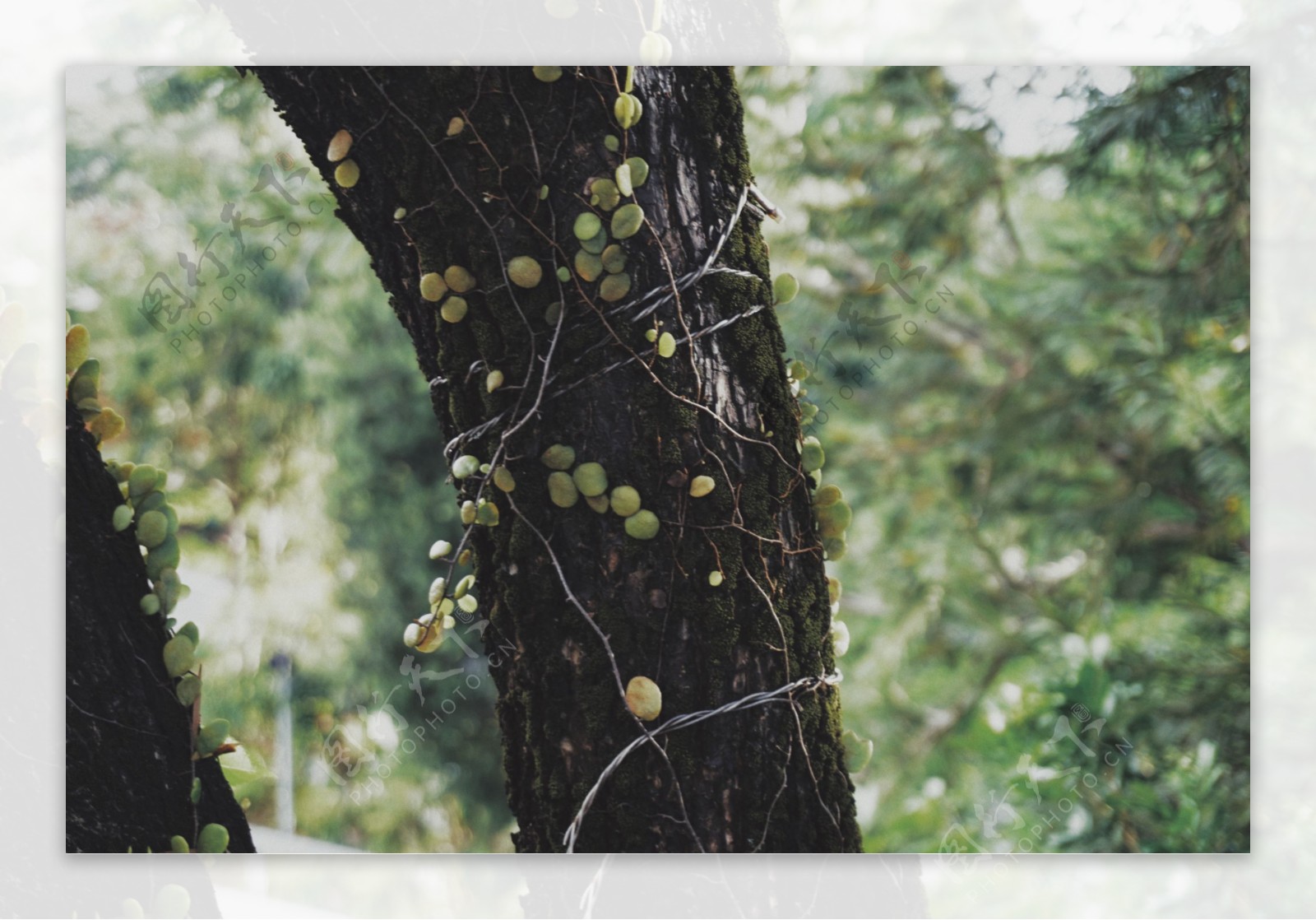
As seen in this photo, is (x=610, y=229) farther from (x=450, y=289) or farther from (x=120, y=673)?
(x=120, y=673)

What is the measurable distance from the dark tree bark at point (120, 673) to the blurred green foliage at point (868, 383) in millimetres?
120

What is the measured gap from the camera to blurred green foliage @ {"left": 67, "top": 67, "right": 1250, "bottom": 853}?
116 centimetres

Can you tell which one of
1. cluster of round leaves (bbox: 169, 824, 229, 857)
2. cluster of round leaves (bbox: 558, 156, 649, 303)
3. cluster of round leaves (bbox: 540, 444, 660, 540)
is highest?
cluster of round leaves (bbox: 558, 156, 649, 303)

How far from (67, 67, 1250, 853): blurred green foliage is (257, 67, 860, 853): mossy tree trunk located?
25 cm

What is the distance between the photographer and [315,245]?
48.9 inches

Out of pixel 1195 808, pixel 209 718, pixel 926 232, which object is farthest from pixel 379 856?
pixel 926 232

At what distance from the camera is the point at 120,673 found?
93cm

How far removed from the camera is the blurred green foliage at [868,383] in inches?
45.8

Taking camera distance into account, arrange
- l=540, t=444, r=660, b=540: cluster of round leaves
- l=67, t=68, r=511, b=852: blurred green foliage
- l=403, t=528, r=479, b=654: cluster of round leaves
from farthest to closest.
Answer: l=67, t=68, r=511, b=852: blurred green foliage → l=403, t=528, r=479, b=654: cluster of round leaves → l=540, t=444, r=660, b=540: cluster of round leaves

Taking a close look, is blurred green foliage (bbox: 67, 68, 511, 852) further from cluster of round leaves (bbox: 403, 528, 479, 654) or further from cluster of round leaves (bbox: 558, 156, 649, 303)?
cluster of round leaves (bbox: 558, 156, 649, 303)

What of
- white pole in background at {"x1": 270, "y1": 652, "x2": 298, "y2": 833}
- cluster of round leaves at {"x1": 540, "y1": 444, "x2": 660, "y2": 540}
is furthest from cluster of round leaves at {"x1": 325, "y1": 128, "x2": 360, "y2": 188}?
white pole in background at {"x1": 270, "y1": 652, "x2": 298, "y2": 833}

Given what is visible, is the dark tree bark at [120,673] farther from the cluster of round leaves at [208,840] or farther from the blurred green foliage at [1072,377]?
the blurred green foliage at [1072,377]

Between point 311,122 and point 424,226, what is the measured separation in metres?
0.17

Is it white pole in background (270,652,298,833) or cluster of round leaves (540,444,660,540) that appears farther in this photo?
white pole in background (270,652,298,833)
